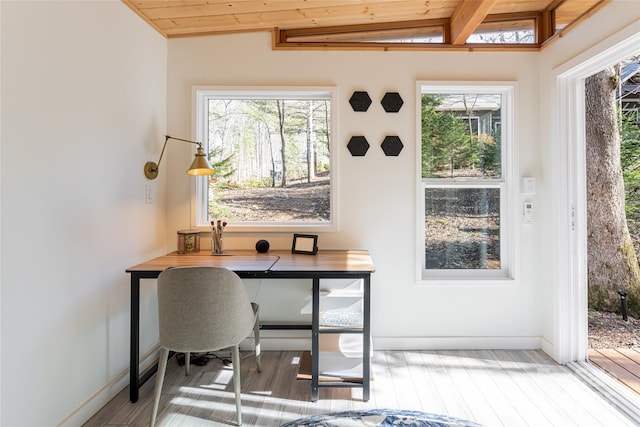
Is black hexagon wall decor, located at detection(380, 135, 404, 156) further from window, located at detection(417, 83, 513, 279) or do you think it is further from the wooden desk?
the wooden desk

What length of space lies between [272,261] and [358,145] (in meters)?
1.14

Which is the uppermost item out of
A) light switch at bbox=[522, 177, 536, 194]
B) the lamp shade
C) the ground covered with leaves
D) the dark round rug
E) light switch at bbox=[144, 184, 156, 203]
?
the lamp shade

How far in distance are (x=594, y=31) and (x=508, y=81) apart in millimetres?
601

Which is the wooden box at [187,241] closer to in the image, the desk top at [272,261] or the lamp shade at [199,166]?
the desk top at [272,261]

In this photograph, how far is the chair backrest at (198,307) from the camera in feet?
5.53

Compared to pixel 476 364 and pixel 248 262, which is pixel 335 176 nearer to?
pixel 248 262

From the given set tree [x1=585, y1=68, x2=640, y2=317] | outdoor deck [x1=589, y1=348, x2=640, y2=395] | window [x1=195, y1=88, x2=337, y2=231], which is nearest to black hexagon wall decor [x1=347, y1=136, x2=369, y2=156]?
window [x1=195, y1=88, x2=337, y2=231]

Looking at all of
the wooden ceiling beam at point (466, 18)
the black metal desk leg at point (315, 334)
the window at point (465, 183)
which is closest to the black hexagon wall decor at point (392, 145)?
the window at point (465, 183)

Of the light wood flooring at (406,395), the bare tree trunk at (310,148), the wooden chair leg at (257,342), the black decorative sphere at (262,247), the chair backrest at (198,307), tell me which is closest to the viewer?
the chair backrest at (198,307)

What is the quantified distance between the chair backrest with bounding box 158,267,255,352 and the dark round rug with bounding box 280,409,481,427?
0.62 metres

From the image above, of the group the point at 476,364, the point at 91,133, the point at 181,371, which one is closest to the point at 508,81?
the point at 476,364

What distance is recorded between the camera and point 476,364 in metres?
2.42

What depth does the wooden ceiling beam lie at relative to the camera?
2109 mm

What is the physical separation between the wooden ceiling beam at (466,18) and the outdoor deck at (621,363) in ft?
8.39
